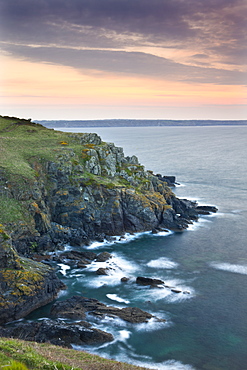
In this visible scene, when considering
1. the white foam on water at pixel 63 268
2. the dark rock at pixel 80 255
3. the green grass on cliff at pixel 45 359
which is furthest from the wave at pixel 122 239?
the green grass on cliff at pixel 45 359

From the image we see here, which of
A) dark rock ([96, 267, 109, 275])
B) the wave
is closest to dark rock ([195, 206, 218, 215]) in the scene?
the wave

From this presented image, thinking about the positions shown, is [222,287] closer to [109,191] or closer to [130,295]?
[130,295]

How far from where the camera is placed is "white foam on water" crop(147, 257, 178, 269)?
58.8 meters

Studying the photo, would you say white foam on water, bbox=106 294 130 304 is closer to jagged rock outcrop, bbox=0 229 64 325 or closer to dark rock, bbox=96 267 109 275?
dark rock, bbox=96 267 109 275

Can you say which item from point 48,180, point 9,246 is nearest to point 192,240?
point 48,180

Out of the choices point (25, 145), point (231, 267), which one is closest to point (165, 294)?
point (231, 267)

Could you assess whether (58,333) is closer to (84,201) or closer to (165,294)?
(165,294)

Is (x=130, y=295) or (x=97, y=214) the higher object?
(x=97, y=214)

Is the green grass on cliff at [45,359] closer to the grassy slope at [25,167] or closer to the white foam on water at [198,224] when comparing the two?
the grassy slope at [25,167]

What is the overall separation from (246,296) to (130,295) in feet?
52.4

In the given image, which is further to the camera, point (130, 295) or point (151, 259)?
point (151, 259)

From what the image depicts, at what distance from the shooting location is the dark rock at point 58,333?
36.7 metres

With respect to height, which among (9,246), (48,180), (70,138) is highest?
(70,138)

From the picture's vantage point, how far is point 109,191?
77.7m
